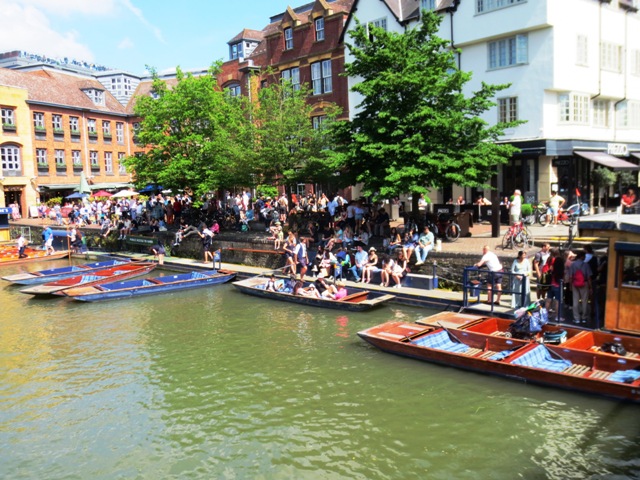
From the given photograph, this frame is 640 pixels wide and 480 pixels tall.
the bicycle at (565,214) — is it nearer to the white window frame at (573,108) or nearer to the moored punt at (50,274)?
the white window frame at (573,108)

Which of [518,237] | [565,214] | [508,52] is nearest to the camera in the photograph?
[518,237]

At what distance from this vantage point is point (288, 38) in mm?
40094

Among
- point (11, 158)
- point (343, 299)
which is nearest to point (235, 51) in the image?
point (11, 158)

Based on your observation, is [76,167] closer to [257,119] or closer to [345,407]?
[257,119]

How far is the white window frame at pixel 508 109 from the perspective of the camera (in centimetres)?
2869

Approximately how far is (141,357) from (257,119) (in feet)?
55.5

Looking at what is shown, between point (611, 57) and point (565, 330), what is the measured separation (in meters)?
22.2

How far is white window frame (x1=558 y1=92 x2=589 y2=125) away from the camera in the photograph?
2795 cm

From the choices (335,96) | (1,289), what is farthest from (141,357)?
(335,96)

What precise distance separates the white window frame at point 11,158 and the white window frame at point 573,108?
1704 inches

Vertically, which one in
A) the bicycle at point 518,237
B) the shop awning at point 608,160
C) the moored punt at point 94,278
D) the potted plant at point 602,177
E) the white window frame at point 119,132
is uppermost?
the white window frame at point 119,132

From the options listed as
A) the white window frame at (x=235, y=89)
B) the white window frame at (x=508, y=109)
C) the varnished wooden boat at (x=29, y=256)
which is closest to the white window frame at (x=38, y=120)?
the white window frame at (x=235, y=89)

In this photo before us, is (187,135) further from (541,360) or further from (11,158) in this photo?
(11,158)

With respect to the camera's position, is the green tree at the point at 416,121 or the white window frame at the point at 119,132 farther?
the white window frame at the point at 119,132
